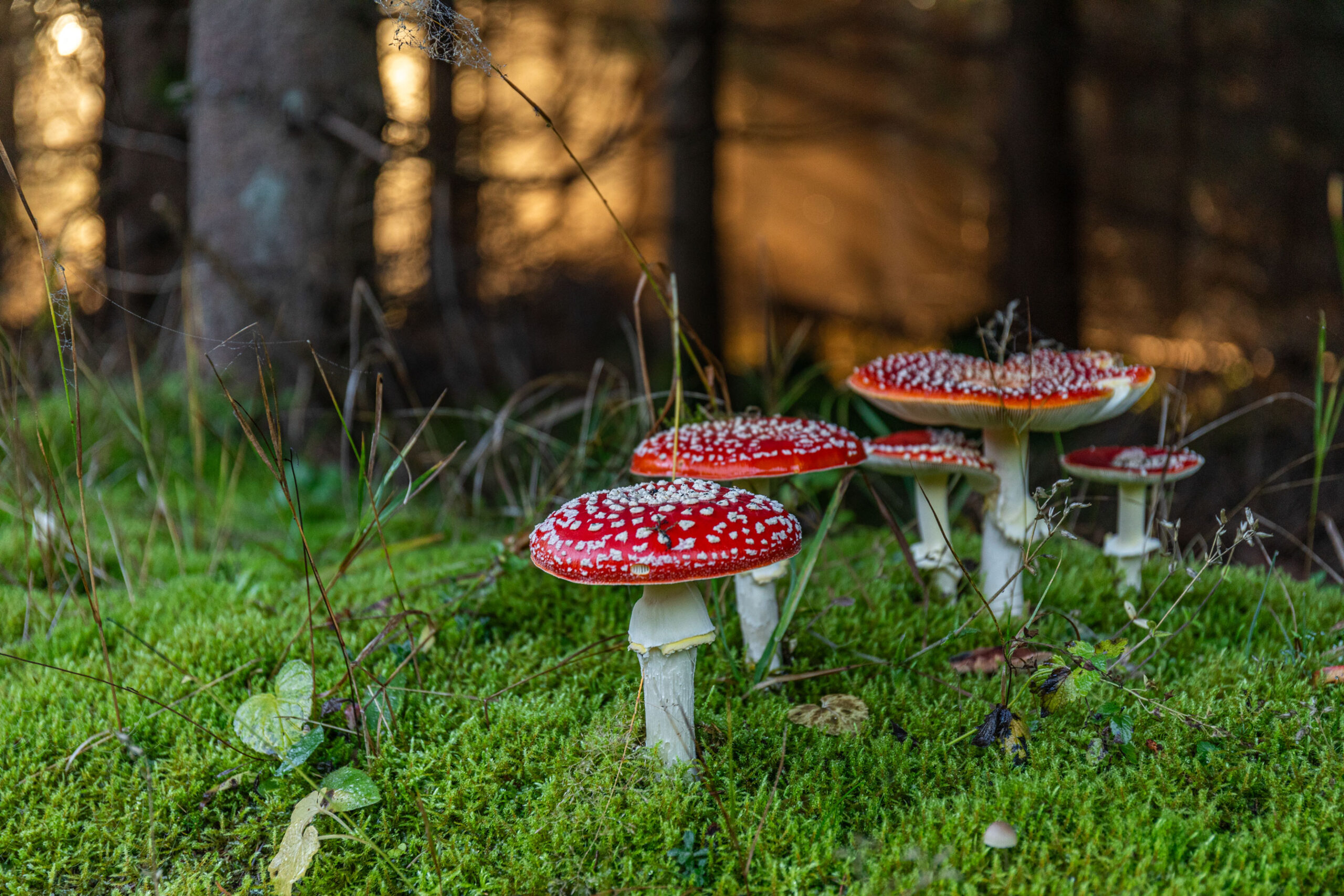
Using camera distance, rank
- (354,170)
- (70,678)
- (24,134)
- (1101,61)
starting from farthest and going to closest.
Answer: (1101,61), (24,134), (354,170), (70,678)

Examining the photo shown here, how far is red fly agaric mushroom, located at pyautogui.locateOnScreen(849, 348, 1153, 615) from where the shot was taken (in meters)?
2.50

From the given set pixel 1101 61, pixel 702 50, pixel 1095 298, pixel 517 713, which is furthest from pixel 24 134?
pixel 1095 298

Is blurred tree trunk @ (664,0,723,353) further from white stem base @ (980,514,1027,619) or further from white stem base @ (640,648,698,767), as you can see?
white stem base @ (640,648,698,767)

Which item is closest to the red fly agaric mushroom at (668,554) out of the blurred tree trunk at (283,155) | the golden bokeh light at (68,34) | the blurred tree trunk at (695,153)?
the blurred tree trunk at (283,155)

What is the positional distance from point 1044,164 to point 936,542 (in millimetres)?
5829

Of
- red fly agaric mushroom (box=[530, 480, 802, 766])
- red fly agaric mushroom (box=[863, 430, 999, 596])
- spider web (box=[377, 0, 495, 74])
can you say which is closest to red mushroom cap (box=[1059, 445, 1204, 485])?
red fly agaric mushroom (box=[863, 430, 999, 596])

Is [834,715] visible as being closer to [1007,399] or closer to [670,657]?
[670,657]

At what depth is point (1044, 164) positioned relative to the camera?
7.53 metres

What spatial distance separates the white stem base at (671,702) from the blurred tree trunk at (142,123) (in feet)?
21.3

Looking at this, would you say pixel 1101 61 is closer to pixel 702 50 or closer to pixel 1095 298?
pixel 1095 298

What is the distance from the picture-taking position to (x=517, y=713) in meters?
2.37

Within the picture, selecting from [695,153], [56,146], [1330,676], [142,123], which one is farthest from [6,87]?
[1330,676]

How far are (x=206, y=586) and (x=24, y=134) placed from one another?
30.0 ft

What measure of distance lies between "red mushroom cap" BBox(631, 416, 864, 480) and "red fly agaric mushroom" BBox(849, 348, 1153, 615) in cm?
26
